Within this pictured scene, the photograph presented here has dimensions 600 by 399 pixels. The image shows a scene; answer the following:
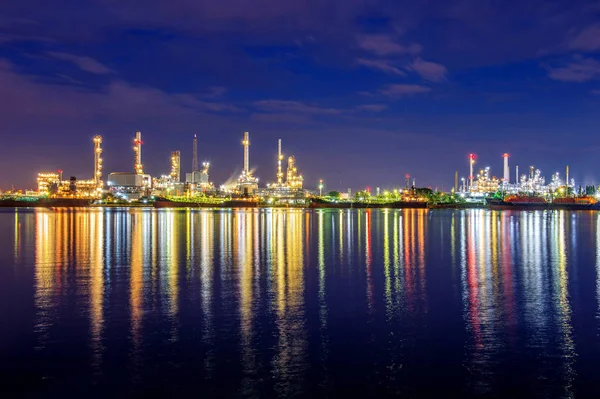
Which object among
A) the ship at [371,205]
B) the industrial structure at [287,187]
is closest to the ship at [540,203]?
the ship at [371,205]

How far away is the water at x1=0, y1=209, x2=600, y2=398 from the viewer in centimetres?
906

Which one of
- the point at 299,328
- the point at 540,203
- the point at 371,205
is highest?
the point at 540,203

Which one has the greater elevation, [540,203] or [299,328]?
[540,203]

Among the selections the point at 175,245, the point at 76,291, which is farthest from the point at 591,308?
the point at 175,245

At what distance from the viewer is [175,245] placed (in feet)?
104

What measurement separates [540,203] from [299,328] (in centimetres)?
16393

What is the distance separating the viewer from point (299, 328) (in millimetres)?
12234

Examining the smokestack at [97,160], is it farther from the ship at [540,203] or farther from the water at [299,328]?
the water at [299,328]

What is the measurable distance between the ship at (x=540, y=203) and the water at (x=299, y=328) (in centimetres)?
14401

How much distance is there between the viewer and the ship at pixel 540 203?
157m

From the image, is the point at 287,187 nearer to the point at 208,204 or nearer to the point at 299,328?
the point at 208,204

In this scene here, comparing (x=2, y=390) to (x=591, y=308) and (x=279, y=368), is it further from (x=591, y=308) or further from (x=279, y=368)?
(x=591, y=308)

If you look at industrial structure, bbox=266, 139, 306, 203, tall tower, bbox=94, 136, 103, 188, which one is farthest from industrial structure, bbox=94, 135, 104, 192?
industrial structure, bbox=266, 139, 306, 203

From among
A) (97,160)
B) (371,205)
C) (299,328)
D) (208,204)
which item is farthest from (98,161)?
(299,328)
